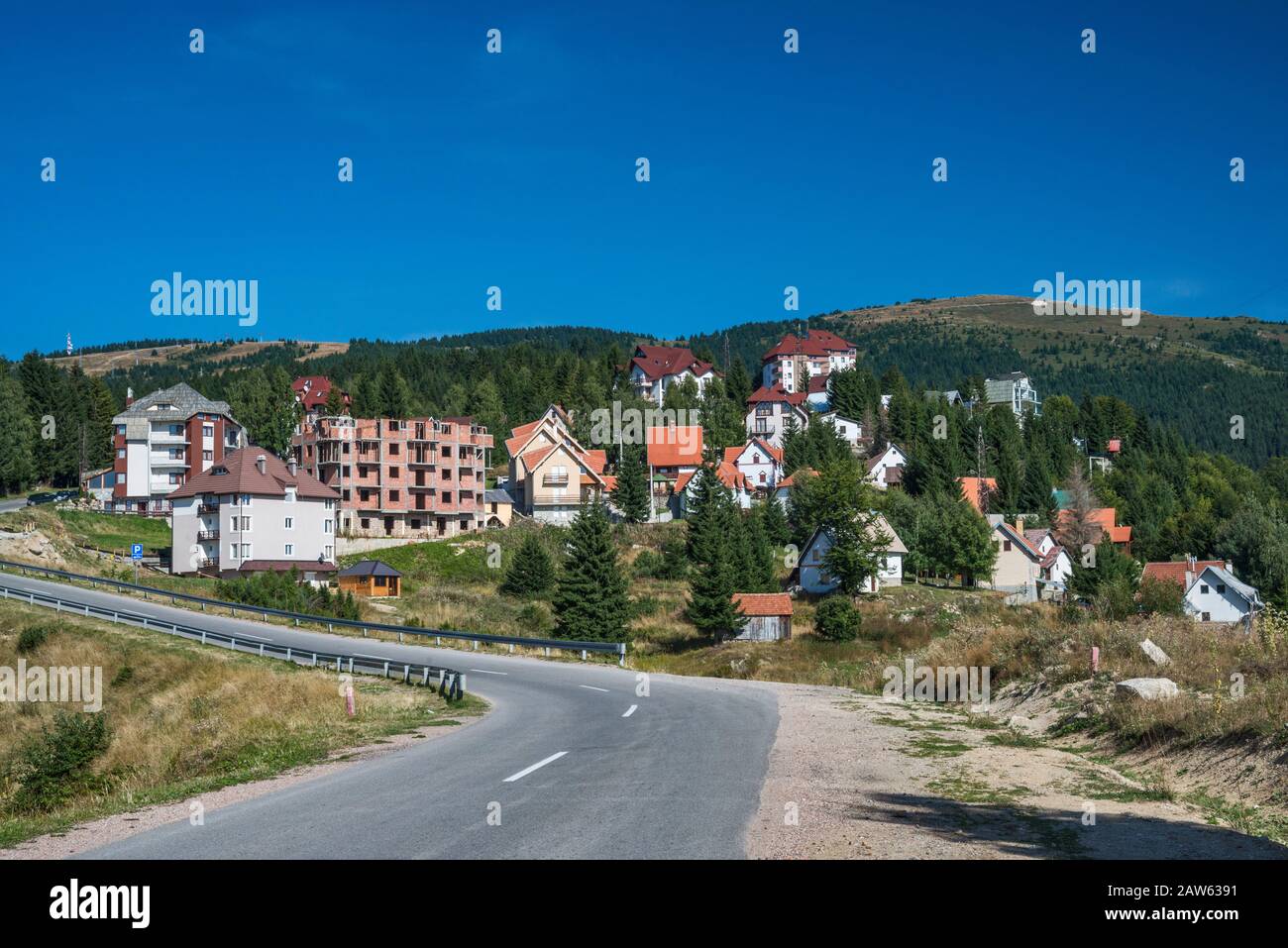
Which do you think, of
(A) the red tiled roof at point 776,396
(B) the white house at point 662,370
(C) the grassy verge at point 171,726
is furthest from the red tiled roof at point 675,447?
(C) the grassy verge at point 171,726

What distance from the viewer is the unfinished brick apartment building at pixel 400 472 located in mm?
81375

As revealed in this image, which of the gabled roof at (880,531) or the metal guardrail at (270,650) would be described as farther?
the gabled roof at (880,531)

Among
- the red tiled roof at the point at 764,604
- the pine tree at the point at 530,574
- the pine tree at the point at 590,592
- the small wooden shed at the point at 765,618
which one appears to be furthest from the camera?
the pine tree at the point at 530,574

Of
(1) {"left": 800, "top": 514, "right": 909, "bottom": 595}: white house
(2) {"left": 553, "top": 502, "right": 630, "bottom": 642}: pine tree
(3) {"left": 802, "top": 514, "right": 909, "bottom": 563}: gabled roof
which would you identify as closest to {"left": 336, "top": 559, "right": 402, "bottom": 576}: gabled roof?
(2) {"left": 553, "top": 502, "right": 630, "bottom": 642}: pine tree

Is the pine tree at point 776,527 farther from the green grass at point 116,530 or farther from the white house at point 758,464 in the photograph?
the green grass at point 116,530

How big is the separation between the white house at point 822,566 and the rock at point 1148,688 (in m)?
55.2

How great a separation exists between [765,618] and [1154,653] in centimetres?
3819

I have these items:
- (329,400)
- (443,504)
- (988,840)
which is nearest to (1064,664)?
(988,840)

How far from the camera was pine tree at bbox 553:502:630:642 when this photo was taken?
165 feet

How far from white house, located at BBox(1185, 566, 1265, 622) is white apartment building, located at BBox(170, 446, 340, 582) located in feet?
193

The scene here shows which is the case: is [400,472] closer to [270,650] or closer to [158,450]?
[158,450]

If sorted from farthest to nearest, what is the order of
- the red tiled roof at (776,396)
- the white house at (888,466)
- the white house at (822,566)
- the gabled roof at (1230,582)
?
1. the red tiled roof at (776,396)
2. the white house at (888,466)
3. the white house at (822,566)
4. the gabled roof at (1230,582)

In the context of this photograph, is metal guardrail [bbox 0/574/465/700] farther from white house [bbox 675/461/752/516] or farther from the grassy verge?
white house [bbox 675/461/752/516]

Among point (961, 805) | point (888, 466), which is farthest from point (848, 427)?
point (961, 805)
